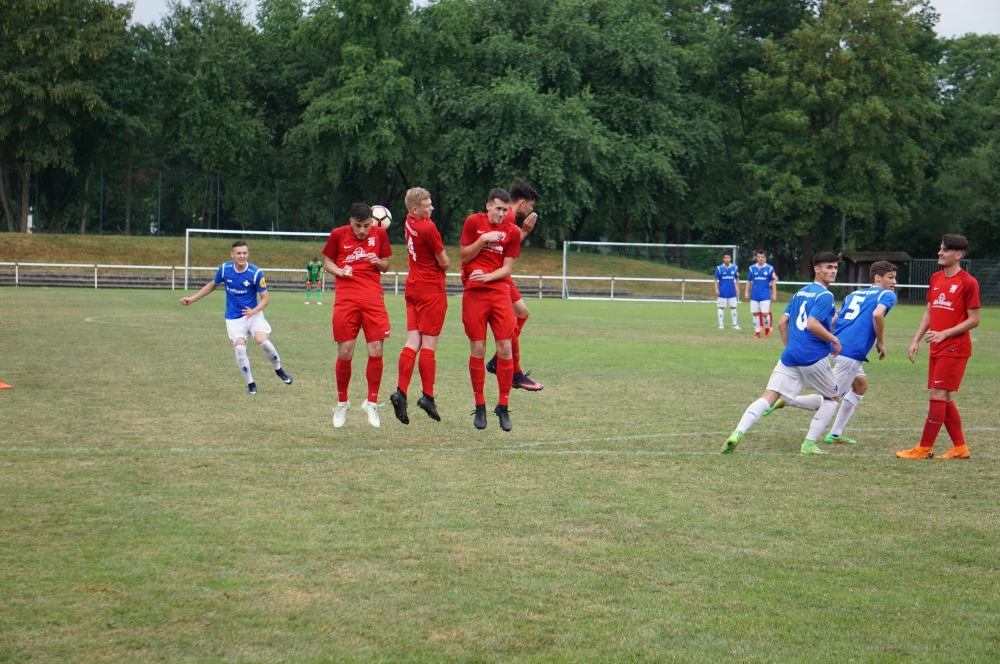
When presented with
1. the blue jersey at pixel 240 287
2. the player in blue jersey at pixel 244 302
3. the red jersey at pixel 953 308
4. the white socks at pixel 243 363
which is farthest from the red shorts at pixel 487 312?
A: the blue jersey at pixel 240 287

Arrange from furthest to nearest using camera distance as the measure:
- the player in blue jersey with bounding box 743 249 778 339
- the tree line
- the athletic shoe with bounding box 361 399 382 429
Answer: the tree line
the player in blue jersey with bounding box 743 249 778 339
the athletic shoe with bounding box 361 399 382 429

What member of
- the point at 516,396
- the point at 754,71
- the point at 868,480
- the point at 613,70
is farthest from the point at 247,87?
the point at 868,480

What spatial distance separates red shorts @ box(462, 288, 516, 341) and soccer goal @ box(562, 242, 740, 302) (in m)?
39.2

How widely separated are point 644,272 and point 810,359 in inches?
1654

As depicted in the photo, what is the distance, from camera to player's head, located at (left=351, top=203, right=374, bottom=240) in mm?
10484

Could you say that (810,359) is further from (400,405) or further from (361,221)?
(361,221)

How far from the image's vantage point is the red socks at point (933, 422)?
377 inches

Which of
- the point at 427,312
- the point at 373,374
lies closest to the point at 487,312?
the point at 427,312

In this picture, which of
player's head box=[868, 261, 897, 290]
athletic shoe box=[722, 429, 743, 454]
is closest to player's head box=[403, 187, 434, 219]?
athletic shoe box=[722, 429, 743, 454]

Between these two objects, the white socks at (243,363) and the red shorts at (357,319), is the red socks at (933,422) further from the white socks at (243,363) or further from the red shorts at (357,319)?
the white socks at (243,363)

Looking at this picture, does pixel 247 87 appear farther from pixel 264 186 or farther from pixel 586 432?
pixel 586 432

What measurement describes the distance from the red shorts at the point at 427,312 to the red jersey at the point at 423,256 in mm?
57

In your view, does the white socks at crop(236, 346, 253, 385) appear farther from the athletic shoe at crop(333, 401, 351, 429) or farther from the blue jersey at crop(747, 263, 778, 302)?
the blue jersey at crop(747, 263, 778, 302)

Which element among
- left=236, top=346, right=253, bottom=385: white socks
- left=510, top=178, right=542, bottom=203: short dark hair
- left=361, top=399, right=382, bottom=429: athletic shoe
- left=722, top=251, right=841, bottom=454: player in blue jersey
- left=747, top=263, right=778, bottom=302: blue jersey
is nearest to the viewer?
left=722, top=251, right=841, bottom=454: player in blue jersey
